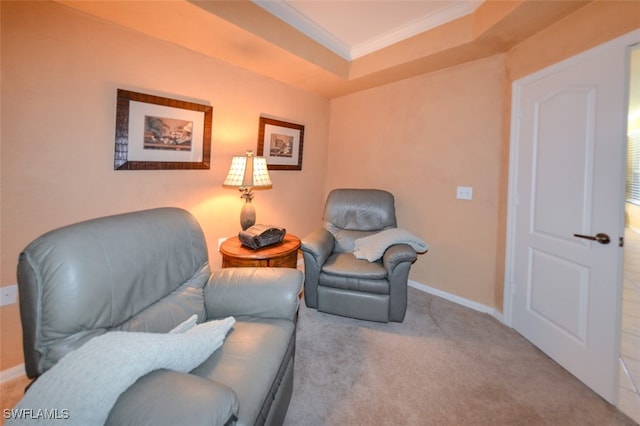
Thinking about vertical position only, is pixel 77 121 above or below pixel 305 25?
below

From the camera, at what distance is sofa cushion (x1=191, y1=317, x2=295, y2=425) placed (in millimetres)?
922

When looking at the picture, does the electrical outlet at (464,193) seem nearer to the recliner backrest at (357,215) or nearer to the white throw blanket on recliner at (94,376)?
the recliner backrest at (357,215)

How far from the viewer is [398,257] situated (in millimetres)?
2154

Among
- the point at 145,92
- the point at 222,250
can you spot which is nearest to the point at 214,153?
the point at 145,92

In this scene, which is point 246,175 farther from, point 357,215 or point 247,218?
point 357,215

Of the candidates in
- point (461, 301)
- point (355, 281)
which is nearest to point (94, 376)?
point (355, 281)

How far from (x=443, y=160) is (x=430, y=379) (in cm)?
200

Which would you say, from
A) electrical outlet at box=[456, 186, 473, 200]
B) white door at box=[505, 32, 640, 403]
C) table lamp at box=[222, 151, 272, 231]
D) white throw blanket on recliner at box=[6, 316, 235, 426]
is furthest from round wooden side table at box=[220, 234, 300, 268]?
white door at box=[505, 32, 640, 403]

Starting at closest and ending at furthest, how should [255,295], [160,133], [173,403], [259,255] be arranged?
1. [173,403]
2. [255,295]
3. [259,255]
4. [160,133]

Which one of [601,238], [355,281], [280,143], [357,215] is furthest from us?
[280,143]

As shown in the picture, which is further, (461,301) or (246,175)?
(461,301)

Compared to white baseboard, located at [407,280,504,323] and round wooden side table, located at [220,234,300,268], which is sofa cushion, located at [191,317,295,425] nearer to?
round wooden side table, located at [220,234,300,268]

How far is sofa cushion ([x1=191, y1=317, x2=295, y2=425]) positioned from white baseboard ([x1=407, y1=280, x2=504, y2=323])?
2034 millimetres

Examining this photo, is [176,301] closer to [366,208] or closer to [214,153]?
[214,153]
